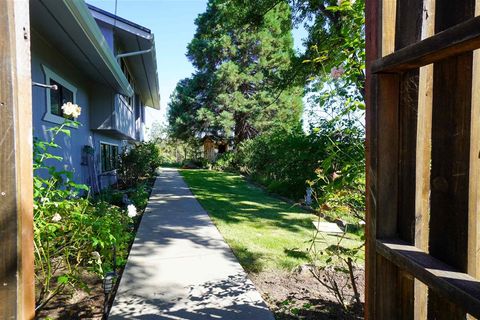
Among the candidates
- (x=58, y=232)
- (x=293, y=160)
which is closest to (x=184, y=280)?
(x=58, y=232)

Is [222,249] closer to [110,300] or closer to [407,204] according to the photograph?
[110,300]

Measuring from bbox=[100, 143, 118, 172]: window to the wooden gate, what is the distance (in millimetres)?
11208

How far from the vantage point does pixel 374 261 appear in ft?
4.74

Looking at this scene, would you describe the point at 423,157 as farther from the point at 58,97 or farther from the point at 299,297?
the point at 58,97

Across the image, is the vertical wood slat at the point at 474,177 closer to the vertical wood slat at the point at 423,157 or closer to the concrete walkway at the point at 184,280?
the vertical wood slat at the point at 423,157

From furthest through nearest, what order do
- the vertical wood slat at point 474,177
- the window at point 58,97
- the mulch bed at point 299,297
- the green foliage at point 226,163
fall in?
the green foliage at point 226,163, the window at point 58,97, the mulch bed at point 299,297, the vertical wood slat at point 474,177

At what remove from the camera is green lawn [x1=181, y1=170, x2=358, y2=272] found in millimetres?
4652

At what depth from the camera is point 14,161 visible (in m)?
1.21

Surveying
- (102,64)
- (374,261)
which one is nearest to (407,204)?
(374,261)

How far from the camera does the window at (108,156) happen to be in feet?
37.7

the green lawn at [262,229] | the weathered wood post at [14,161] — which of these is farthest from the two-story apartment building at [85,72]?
the green lawn at [262,229]

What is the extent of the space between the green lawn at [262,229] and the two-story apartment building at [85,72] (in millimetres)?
3572

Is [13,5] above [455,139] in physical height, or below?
above

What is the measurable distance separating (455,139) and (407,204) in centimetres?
35
